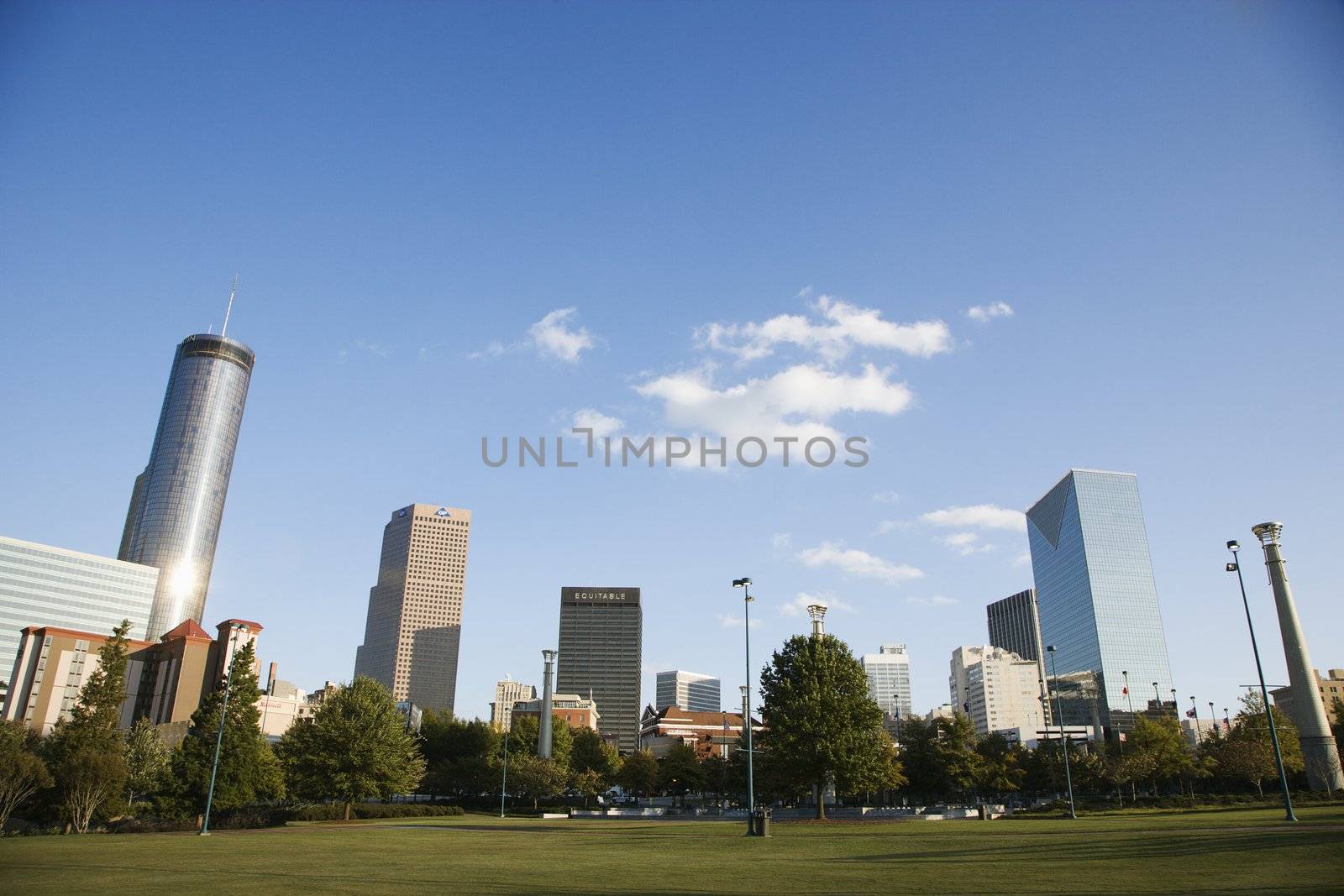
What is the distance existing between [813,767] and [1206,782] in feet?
247

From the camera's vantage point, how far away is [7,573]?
579 feet

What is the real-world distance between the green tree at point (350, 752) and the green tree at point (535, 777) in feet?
60.3

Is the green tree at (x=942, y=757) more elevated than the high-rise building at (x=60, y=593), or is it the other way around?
the high-rise building at (x=60, y=593)

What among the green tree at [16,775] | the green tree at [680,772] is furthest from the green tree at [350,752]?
the green tree at [680,772]

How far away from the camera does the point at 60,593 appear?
185000mm

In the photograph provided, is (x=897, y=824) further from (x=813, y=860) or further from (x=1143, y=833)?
(x=813, y=860)

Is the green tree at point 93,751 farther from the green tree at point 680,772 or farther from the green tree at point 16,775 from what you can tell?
the green tree at point 680,772

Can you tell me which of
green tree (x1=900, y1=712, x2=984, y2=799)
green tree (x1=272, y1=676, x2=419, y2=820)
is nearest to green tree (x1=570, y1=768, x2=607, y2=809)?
green tree (x1=272, y1=676, x2=419, y2=820)

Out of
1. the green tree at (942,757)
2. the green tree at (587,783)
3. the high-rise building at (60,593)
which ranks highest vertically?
the high-rise building at (60,593)

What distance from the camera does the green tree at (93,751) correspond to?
1853 inches

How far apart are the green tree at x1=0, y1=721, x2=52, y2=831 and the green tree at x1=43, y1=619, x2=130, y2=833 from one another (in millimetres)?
1329

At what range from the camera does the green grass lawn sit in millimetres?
17266

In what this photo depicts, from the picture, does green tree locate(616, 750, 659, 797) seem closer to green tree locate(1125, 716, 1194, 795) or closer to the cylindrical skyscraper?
green tree locate(1125, 716, 1194, 795)

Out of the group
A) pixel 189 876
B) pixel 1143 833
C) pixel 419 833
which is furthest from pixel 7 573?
pixel 1143 833
